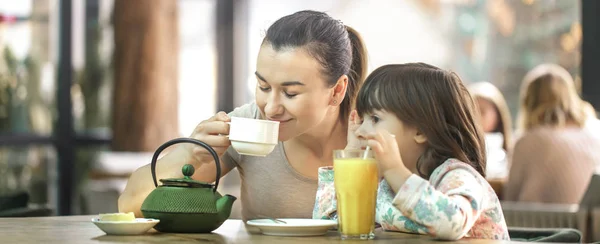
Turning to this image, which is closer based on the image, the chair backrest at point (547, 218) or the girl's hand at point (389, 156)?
the girl's hand at point (389, 156)

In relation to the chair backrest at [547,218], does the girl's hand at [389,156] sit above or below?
above

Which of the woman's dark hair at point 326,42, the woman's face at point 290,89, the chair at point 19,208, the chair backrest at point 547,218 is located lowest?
the chair backrest at point 547,218

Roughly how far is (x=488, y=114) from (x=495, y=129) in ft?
0.32

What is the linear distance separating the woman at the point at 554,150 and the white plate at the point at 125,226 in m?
3.67

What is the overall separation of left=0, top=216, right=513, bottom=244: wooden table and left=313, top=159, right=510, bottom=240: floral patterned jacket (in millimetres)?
33

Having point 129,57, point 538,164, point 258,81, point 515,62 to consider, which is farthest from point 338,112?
point 515,62

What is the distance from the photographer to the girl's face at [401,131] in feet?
6.75

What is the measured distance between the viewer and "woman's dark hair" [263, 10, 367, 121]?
234 cm

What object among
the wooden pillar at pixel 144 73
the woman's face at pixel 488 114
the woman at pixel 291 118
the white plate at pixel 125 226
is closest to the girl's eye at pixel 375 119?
the woman at pixel 291 118

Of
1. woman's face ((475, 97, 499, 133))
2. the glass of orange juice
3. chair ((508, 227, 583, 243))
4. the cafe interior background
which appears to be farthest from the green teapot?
woman's face ((475, 97, 499, 133))

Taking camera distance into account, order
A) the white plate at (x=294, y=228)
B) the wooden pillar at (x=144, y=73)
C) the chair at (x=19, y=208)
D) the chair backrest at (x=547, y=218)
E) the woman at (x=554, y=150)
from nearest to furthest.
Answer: the white plate at (x=294, y=228), the chair at (x=19, y=208), the chair backrest at (x=547, y=218), the woman at (x=554, y=150), the wooden pillar at (x=144, y=73)

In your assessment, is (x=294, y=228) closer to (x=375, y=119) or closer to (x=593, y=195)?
(x=375, y=119)

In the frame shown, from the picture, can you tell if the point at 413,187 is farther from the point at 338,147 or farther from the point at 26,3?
the point at 26,3

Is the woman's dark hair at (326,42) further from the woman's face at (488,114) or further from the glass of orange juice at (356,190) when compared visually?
the woman's face at (488,114)
